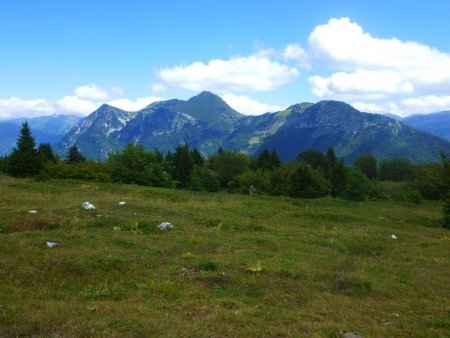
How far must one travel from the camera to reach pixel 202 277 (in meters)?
15.7

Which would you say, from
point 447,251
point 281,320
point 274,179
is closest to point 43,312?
point 281,320

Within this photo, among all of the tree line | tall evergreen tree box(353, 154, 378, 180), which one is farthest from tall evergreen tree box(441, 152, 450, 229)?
tall evergreen tree box(353, 154, 378, 180)

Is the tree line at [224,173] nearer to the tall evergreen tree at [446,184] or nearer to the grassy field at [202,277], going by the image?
the tall evergreen tree at [446,184]

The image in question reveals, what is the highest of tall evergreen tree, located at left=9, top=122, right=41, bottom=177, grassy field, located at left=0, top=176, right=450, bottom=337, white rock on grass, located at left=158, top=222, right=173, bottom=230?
tall evergreen tree, located at left=9, top=122, right=41, bottom=177

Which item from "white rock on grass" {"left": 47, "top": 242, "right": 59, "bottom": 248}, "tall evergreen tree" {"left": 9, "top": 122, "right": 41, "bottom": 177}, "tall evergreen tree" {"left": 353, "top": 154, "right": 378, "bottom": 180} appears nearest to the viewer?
"white rock on grass" {"left": 47, "top": 242, "right": 59, "bottom": 248}

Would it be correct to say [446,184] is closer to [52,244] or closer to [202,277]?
[202,277]

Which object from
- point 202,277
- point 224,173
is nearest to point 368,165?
point 224,173

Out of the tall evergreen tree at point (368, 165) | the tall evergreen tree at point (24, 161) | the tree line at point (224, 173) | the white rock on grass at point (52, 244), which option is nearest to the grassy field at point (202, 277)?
the white rock on grass at point (52, 244)

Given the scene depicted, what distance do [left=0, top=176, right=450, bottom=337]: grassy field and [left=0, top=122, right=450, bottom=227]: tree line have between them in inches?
839

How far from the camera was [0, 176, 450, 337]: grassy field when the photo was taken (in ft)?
36.8

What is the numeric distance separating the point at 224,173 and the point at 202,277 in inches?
4051

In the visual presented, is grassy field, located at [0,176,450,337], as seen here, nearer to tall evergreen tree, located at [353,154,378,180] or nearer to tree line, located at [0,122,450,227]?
tree line, located at [0,122,450,227]

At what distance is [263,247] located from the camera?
75.4 ft

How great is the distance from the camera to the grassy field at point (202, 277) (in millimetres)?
11203
